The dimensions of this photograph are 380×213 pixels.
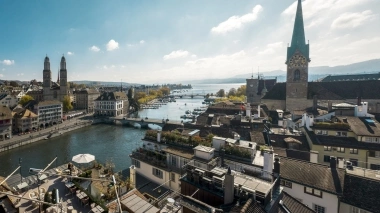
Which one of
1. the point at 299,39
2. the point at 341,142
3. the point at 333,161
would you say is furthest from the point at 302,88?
the point at 333,161

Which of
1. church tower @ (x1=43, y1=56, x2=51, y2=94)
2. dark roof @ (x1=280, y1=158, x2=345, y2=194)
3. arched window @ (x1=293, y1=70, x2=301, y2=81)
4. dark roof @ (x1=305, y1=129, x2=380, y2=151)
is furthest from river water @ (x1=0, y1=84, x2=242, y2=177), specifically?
church tower @ (x1=43, y1=56, x2=51, y2=94)

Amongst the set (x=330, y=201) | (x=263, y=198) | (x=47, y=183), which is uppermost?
(x=263, y=198)

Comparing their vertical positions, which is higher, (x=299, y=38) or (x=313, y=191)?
(x=299, y=38)

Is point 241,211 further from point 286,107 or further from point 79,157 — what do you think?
point 286,107

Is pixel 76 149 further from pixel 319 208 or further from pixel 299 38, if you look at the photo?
pixel 299 38

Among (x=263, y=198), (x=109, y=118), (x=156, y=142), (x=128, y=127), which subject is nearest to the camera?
(x=263, y=198)

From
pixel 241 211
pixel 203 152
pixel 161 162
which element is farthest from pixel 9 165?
pixel 241 211
